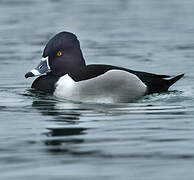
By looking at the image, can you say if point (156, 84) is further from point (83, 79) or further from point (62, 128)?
point (62, 128)

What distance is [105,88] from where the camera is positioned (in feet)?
33.6

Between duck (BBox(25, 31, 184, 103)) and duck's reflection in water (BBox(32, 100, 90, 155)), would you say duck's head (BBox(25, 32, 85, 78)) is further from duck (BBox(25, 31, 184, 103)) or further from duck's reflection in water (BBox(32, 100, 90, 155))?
duck's reflection in water (BBox(32, 100, 90, 155))

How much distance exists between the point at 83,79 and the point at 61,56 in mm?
872

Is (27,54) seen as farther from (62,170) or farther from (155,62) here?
(62,170)

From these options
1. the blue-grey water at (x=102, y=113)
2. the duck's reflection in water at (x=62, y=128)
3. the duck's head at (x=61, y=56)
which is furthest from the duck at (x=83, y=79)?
the duck's reflection in water at (x=62, y=128)

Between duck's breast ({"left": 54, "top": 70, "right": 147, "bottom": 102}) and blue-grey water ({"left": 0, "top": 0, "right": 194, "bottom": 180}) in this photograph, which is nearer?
blue-grey water ({"left": 0, "top": 0, "right": 194, "bottom": 180})

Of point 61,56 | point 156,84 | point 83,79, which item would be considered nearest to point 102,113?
point 83,79

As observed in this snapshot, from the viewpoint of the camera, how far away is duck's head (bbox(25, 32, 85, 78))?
1080 cm

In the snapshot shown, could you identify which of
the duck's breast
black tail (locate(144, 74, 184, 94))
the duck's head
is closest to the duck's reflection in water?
the duck's breast

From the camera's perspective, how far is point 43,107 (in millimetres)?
9883

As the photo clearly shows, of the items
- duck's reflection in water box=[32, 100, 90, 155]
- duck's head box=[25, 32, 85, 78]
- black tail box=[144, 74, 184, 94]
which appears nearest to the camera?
duck's reflection in water box=[32, 100, 90, 155]

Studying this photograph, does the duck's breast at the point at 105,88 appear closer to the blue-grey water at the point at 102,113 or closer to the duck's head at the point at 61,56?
the blue-grey water at the point at 102,113

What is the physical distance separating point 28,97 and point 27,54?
143 inches

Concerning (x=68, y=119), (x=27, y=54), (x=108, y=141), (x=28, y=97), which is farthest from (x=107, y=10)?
(x=108, y=141)
